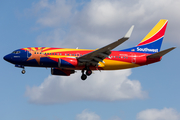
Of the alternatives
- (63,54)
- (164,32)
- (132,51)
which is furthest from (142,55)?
(63,54)

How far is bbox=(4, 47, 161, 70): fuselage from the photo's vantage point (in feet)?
148

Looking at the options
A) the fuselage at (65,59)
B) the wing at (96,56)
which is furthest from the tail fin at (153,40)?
the wing at (96,56)

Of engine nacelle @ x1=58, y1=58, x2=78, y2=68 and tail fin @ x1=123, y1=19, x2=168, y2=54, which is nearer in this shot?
engine nacelle @ x1=58, y1=58, x2=78, y2=68

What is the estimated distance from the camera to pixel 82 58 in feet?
148

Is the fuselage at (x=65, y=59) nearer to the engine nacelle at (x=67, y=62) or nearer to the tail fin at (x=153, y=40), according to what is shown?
the engine nacelle at (x=67, y=62)

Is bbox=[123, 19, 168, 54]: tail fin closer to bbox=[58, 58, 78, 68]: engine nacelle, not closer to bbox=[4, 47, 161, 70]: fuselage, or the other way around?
bbox=[4, 47, 161, 70]: fuselage

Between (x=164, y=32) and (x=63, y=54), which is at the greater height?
(x=164, y=32)

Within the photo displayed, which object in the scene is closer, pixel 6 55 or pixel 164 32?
pixel 6 55

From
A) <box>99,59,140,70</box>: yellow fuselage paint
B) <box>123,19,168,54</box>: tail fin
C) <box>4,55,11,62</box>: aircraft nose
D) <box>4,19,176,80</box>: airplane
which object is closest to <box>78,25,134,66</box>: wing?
<box>4,19,176,80</box>: airplane

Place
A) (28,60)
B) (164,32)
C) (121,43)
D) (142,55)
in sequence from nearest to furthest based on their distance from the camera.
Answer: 1. (121,43)
2. (28,60)
3. (142,55)
4. (164,32)

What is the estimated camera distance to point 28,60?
1784 inches

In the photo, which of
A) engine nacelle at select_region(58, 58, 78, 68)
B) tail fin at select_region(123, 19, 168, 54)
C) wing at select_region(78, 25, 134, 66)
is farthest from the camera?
tail fin at select_region(123, 19, 168, 54)

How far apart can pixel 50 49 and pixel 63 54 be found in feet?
6.97

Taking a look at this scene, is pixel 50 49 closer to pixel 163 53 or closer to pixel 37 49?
pixel 37 49
